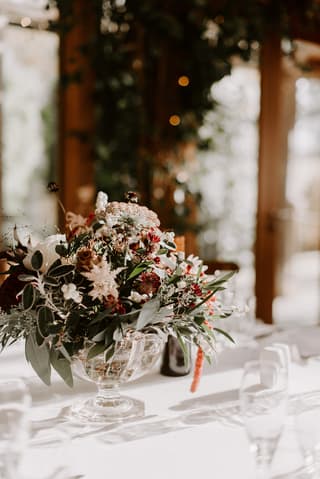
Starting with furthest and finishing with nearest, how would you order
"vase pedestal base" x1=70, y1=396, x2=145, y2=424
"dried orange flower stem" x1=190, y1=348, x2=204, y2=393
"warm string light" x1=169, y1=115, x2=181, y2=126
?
"warm string light" x1=169, y1=115, x2=181, y2=126 < "dried orange flower stem" x1=190, y1=348, x2=204, y2=393 < "vase pedestal base" x1=70, y1=396, x2=145, y2=424

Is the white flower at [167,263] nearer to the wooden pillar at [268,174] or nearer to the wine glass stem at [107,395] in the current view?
the wine glass stem at [107,395]

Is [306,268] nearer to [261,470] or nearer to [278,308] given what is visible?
[278,308]

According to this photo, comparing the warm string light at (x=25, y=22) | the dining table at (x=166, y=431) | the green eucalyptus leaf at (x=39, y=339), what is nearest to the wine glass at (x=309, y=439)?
the dining table at (x=166, y=431)

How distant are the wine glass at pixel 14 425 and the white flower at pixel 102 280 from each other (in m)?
0.26

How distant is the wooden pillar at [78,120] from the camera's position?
364 centimetres

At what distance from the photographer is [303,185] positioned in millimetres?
4414

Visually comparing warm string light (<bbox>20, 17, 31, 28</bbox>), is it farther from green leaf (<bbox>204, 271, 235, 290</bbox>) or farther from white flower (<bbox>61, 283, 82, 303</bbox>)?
white flower (<bbox>61, 283, 82, 303</bbox>)

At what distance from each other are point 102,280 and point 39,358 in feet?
0.69

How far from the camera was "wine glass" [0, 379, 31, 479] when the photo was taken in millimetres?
883

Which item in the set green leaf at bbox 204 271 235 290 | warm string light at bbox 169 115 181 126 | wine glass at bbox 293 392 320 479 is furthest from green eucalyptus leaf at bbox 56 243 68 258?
warm string light at bbox 169 115 181 126

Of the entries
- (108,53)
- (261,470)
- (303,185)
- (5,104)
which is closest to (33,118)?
(5,104)

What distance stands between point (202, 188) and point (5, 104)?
1313mm

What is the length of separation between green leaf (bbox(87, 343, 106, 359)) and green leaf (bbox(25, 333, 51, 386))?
0.28 feet

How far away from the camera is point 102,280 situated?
114cm
